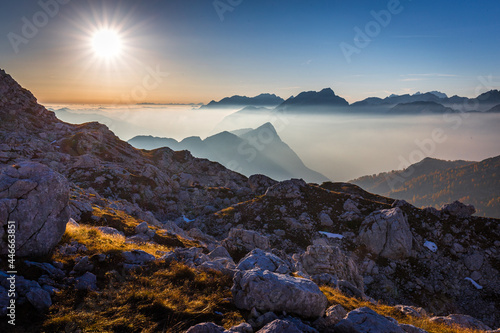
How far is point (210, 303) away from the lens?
38.6 feet

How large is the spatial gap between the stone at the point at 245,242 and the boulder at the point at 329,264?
17.5ft

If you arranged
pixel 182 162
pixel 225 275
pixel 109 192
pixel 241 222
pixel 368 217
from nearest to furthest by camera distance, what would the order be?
pixel 225 275 < pixel 368 217 < pixel 241 222 < pixel 109 192 < pixel 182 162

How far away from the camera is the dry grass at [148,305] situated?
945 centimetres

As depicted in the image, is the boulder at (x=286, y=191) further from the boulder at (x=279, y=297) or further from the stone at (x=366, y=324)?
the stone at (x=366, y=324)

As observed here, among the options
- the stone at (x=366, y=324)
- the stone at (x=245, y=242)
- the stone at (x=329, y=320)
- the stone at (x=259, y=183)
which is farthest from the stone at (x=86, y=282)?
the stone at (x=259, y=183)

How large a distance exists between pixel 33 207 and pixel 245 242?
922 inches

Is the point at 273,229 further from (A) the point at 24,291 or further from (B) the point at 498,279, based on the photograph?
(A) the point at 24,291

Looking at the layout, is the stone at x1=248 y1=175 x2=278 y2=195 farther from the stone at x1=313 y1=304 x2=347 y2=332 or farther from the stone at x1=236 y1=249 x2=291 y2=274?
the stone at x1=313 y1=304 x2=347 y2=332

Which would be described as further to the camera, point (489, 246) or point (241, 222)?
point (241, 222)

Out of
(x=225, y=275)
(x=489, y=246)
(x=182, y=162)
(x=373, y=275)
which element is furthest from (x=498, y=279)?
(x=182, y=162)

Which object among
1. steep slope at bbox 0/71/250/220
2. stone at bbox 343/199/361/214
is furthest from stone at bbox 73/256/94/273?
stone at bbox 343/199/361/214

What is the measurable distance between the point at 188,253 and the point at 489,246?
160 ft

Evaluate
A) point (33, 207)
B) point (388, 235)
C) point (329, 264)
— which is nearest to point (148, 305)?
point (33, 207)

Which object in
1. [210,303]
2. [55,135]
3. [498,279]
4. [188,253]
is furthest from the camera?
[55,135]
